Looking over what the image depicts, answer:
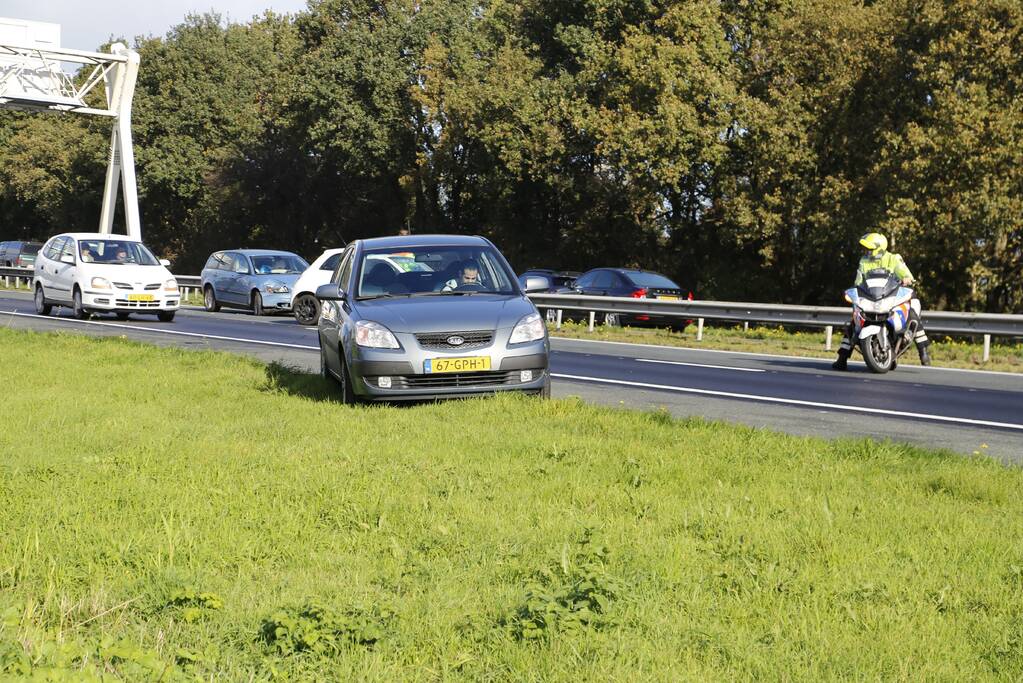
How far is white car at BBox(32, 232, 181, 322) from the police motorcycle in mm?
16241

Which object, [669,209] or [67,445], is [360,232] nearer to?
[669,209]

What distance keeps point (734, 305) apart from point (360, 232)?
118ft

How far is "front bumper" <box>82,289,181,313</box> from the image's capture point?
92.3 feet

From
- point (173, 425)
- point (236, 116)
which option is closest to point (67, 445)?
point (173, 425)

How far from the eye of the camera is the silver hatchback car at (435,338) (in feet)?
37.4

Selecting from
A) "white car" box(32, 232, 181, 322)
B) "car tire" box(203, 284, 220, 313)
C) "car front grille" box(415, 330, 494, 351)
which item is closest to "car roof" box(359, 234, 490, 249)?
"car front grille" box(415, 330, 494, 351)

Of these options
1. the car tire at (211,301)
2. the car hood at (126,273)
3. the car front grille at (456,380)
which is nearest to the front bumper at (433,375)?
the car front grille at (456,380)

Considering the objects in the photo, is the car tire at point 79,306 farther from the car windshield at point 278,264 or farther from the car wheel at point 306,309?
the car windshield at point 278,264

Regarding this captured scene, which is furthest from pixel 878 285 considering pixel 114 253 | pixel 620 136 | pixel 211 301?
pixel 211 301

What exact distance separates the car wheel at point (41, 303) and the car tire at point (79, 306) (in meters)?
1.69

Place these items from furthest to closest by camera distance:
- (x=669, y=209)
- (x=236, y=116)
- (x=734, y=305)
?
(x=236, y=116), (x=669, y=209), (x=734, y=305)

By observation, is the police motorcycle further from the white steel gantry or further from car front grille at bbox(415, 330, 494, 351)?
the white steel gantry

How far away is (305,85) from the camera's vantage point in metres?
56.2

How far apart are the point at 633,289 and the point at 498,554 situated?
26.0 m
